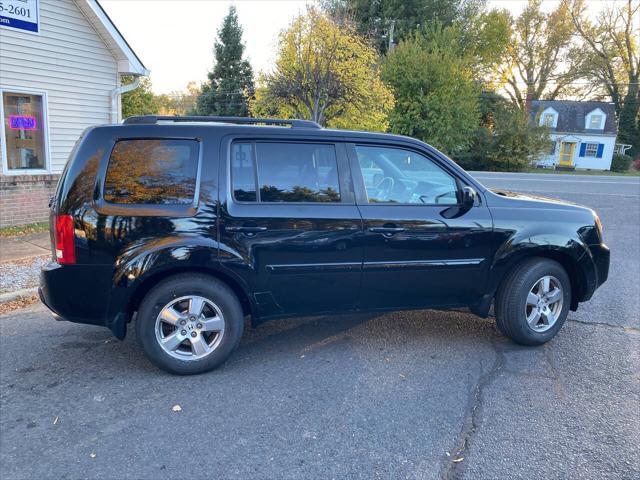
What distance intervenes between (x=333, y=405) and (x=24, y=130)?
28.2 feet

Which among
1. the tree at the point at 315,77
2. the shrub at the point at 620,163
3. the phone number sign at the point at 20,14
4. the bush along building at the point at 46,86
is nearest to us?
the phone number sign at the point at 20,14

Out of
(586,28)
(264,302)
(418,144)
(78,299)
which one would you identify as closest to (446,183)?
(418,144)

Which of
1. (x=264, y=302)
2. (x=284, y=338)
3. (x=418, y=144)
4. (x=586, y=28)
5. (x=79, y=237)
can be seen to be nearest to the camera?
(x=79, y=237)

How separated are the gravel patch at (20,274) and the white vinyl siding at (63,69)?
3550mm

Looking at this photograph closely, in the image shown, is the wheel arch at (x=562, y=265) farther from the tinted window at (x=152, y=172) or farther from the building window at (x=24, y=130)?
the building window at (x=24, y=130)

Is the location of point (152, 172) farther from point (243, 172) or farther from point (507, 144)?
point (507, 144)

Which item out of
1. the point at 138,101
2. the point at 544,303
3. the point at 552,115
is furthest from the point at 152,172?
the point at 552,115

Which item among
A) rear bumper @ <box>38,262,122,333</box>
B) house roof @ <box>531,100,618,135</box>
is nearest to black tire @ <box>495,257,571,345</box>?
rear bumper @ <box>38,262,122,333</box>

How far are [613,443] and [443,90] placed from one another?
99.7ft

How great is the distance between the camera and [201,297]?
3.72 m

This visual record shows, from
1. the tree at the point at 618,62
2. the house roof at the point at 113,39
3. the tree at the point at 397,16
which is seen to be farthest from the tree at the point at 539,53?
the house roof at the point at 113,39

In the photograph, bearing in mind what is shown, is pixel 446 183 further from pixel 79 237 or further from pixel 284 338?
pixel 79 237

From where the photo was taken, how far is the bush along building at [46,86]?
28.5 feet

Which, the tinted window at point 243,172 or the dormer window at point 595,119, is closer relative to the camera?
the tinted window at point 243,172
